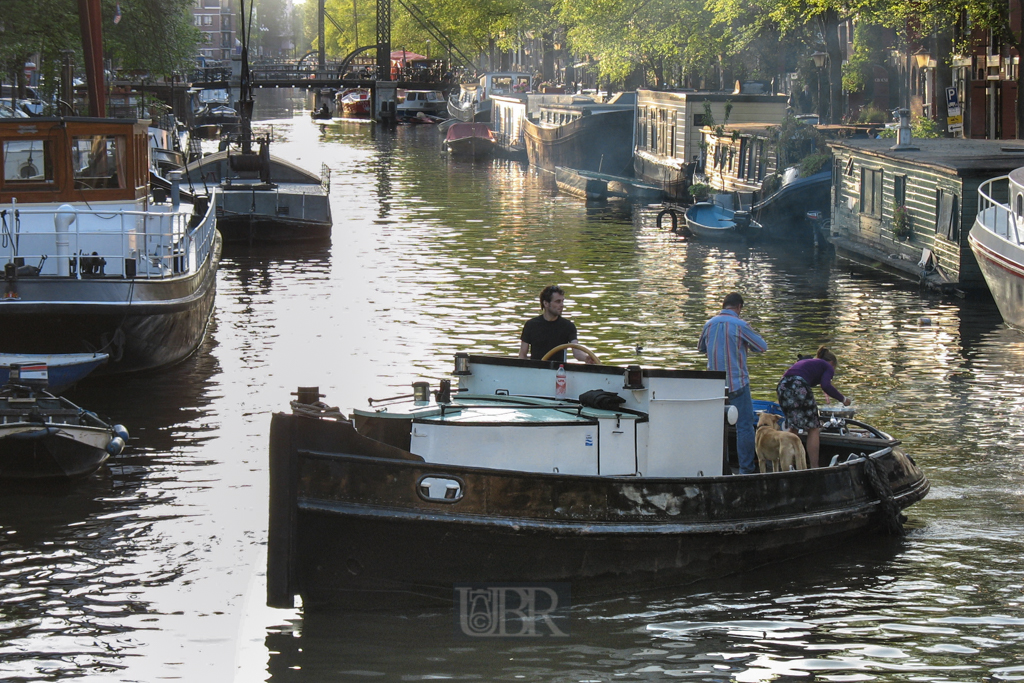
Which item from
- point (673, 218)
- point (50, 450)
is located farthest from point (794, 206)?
point (50, 450)

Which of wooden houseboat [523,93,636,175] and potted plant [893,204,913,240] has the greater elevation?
wooden houseboat [523,93,636,175]

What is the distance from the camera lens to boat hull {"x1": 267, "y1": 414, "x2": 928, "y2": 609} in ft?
32.6

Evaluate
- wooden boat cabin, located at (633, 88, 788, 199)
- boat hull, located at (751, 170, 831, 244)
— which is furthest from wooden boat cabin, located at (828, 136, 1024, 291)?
wooden boat cabin, located at (633, 88, 788, 199)

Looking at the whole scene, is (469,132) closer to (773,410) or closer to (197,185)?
(197,185)

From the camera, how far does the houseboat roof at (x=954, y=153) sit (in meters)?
26.4

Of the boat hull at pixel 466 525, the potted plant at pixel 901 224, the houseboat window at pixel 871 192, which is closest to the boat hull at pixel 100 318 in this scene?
the boat hull at pixel 466 525

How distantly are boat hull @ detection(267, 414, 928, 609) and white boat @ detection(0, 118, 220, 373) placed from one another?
28.5ft

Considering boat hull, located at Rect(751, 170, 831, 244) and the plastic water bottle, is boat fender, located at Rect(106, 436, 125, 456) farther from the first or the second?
boat hull, located at Rect(751, 170, 831, 244)

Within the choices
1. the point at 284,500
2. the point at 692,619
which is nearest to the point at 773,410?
the point at 692,619

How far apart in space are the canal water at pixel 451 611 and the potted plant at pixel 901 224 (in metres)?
1.33

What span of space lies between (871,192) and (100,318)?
20962mm

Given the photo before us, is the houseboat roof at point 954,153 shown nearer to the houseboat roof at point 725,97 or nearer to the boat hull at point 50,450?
the houseboat roof at point 725,97

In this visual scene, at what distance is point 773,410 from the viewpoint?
42.8 feet

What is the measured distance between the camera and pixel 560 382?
11.6m
